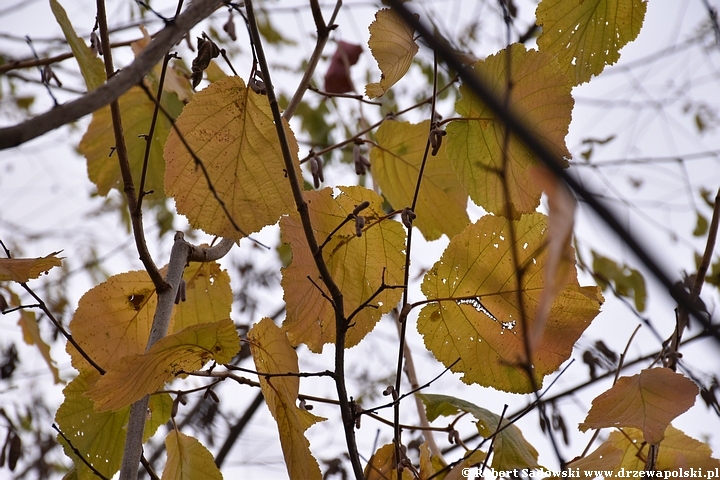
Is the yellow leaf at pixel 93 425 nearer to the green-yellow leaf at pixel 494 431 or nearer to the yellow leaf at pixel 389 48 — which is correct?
the green-yellow leaf at pixel 494 431

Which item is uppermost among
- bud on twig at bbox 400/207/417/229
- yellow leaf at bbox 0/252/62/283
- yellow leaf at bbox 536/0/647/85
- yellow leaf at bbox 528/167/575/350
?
yellow leaf at bbox 536/0/647/85

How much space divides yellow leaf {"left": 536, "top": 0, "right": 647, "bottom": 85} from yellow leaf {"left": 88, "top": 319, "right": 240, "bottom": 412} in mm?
524

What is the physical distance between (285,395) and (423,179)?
40cm

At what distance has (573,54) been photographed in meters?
0.81

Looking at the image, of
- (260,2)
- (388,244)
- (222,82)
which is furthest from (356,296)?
(260,2)

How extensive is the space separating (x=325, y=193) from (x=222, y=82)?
A: 6.7 inches

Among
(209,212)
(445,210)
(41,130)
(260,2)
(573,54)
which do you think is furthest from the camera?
(260,2)

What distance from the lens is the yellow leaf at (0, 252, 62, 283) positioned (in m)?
0.67

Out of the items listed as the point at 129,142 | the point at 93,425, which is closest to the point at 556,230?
the point at 93,425

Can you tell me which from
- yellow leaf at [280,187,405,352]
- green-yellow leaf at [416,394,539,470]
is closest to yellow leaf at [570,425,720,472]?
green-yellow leaf at [416,394,539,470]

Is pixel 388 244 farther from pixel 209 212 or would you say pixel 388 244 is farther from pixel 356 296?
pixel 209 212

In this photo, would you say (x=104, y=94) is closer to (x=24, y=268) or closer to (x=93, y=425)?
(x=24, y=268)

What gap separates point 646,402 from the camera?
691mm

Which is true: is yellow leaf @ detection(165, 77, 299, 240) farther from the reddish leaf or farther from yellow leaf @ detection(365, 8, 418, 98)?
the reddish leaf
